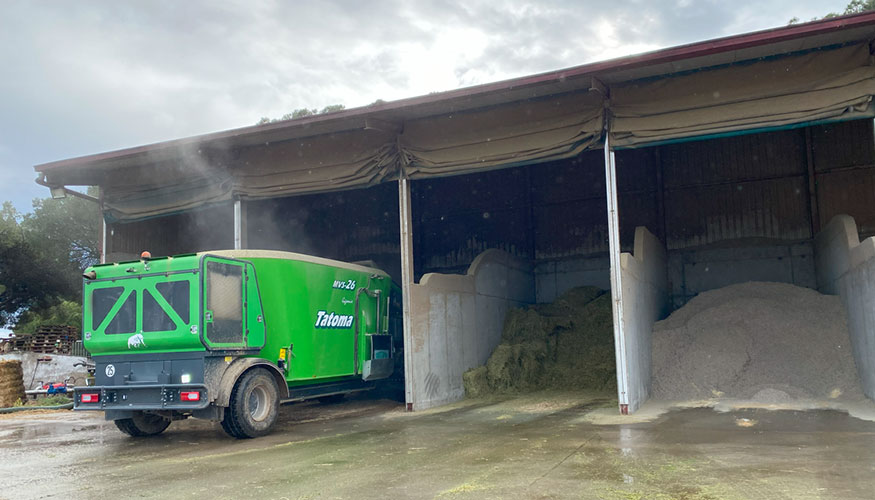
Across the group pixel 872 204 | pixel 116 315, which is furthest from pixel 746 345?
pixel 116 315

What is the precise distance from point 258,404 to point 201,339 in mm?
1567

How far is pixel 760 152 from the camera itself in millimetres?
17344

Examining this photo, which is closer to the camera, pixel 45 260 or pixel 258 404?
pixel 258 404

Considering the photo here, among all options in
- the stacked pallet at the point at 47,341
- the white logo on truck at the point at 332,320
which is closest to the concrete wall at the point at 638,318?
the white logo on truck at the point at 332,320

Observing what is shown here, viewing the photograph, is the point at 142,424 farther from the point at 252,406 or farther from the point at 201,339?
the point at 201,339

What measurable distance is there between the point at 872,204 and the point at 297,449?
14.5 meters

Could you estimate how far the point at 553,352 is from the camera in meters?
15.6

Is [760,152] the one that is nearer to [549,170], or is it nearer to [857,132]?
[857,132]

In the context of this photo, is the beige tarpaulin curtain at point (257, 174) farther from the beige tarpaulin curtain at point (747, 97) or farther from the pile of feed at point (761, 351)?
A: the pile of feed at point (761, 351)

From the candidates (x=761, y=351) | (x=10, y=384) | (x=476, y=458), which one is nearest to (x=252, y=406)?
(x=476, y=458)

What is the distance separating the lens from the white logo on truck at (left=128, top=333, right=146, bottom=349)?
9.40 metres

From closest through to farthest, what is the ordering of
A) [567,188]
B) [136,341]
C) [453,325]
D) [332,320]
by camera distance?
[136,341]
[332,320]
[453,325]
[567,188]

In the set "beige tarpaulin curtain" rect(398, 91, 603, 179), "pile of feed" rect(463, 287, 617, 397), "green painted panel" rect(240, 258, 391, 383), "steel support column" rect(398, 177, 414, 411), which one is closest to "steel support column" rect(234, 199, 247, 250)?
"green painted panel" rect(240, 258, 391, 383)

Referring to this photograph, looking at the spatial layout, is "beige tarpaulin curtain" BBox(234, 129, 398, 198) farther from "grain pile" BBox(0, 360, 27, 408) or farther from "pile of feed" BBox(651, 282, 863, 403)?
Result: "grain pile" BBox(0, 360, 27, 408)
